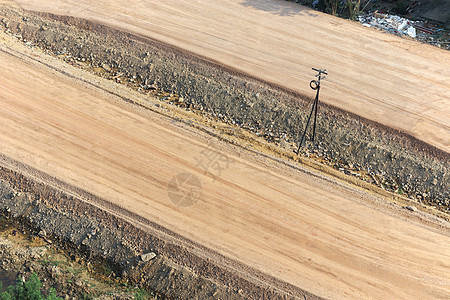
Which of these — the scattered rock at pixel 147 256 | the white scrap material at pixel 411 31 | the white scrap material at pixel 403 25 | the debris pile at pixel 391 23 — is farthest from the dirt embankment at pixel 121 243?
the white scrap material at pixel 403 25

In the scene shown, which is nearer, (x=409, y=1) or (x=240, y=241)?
(x=240, y=241)

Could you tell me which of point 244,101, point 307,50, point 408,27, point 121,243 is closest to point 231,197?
point 121,243

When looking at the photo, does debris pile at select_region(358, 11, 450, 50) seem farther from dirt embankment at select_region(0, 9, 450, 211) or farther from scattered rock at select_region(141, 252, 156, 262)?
scattered rock at select_region(141, 252, 156, 262)

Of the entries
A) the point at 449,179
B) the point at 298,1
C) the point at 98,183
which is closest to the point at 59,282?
the point at 98,183

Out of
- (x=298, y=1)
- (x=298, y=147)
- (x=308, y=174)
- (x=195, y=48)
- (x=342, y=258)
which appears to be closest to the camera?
(x=342, y=258)

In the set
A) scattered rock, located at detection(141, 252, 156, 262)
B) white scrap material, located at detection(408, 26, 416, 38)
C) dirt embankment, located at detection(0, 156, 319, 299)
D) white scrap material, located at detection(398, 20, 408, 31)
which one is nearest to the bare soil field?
dirt embankment, located at detection(0, 156, 319, 299)

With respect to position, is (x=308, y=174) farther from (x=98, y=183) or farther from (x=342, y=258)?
(x=98, y=183)

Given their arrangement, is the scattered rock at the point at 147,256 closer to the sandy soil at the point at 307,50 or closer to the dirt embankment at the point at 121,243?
the dirt embankment at the point at 121,243

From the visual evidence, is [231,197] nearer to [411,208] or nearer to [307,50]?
[411,208]
